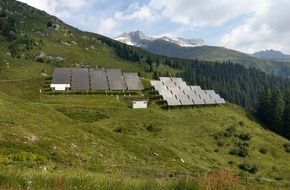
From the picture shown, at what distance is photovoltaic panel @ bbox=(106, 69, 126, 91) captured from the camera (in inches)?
3572

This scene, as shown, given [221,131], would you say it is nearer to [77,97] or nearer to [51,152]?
[77,97]

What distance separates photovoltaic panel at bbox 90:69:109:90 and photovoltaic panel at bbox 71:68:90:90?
1535 millimetres

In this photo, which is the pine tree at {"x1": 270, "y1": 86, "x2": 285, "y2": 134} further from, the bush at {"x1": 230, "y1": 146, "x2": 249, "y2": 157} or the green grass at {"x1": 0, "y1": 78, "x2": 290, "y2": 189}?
the bush at {"x1": 230, "y1": 146, "x2": 249, "y2": 157}

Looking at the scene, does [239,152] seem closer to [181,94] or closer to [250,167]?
[250,167]

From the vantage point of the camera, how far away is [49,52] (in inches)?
7653

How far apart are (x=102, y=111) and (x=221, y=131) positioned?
26418mm

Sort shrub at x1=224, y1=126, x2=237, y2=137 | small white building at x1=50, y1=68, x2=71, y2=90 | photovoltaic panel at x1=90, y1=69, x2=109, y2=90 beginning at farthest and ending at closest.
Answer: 1. photovoltaic panel at x1=90, y1=69, x2=109, y2=90
2. small white building at x1=50, y1=68, x2=71, y2=90
3. shrub at x1=224, y1=126, x2=237, y2=137

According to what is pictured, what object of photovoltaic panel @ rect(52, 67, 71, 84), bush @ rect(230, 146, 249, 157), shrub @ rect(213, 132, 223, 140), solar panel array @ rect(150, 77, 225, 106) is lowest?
bush @ rect(230, 146, 249, 157)

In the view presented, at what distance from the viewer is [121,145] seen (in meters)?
46.7

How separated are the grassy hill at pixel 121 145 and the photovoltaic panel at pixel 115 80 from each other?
15.4 ft

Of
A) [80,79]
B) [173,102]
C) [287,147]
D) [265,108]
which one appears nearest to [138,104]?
[173,102]

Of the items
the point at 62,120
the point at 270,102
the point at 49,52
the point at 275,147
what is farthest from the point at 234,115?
the point at 49,52

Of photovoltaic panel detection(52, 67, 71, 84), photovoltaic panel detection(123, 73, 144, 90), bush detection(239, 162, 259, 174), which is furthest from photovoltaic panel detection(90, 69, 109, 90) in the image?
bush detection(239, 162, 259, 174)

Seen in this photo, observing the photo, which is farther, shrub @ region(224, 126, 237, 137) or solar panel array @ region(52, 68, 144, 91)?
solar panel array @ region(52, 68, 144, 91)
